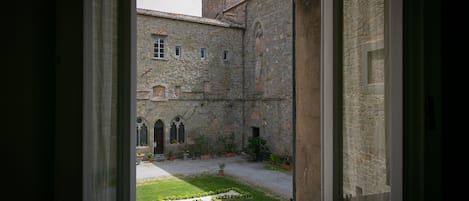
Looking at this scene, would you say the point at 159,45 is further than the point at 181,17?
No

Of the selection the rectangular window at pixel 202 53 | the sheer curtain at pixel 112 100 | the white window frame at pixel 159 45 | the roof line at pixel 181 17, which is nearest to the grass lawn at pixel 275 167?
the rectangular window at pixel 202 53

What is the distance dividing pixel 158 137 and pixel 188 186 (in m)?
4.66

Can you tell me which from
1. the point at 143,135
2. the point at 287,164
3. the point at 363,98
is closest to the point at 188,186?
the point at 287,164

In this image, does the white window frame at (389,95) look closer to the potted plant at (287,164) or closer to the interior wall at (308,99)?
the interior wall at (308,99)

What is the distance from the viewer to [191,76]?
42.4 feet

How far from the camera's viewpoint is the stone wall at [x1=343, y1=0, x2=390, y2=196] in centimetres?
157

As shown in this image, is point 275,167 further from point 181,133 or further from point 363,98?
point 363,98

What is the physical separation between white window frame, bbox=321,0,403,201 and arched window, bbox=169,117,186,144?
441 inches

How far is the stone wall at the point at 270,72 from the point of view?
11.2 m

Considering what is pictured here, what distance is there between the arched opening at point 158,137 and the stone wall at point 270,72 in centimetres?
319
